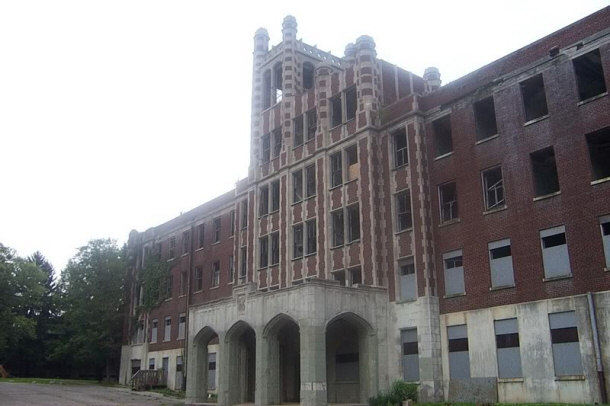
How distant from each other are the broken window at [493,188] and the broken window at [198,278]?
2983 centimetres

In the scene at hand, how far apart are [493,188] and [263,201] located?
691 inches

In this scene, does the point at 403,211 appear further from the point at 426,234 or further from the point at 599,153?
the point at 599,153

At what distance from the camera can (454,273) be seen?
32094mm

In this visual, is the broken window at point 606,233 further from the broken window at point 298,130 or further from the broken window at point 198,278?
the broken window at point 198,278

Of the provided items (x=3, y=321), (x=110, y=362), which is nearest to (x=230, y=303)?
(x=3, y=321)

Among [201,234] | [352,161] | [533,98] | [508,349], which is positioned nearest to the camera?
[508,349]

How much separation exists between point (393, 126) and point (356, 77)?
436 cm

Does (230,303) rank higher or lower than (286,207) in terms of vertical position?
lower

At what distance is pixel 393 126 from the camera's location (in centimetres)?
3619

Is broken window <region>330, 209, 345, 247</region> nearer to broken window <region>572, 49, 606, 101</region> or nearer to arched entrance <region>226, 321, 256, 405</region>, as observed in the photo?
arched entrance <region>226, 321, 256, 405</region>

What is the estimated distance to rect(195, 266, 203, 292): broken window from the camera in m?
54.5

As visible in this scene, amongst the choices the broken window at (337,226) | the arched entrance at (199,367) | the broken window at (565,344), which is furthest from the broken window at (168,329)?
the broken window at (565,344)

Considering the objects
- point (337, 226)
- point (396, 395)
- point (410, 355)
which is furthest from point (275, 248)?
point (396, 395)

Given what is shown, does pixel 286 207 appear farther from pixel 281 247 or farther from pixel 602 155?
pixel 602 155
